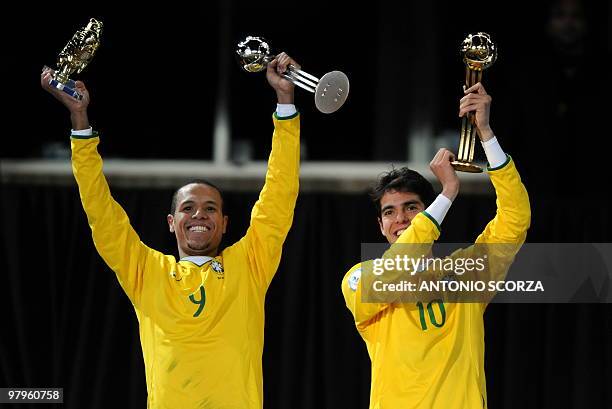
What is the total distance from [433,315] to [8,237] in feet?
8.07

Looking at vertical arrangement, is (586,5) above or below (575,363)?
above

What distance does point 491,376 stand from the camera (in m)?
4.68

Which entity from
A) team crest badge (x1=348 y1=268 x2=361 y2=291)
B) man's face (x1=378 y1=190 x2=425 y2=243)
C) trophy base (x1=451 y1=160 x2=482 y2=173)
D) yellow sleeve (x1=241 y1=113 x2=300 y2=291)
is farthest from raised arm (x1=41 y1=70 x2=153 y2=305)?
trophy base (x1=451 y1=160 x2=482 y2=173)

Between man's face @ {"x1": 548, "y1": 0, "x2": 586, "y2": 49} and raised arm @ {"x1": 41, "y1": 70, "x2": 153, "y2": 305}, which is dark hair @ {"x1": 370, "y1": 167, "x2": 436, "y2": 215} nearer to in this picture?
raised arm @ {"x1": 41, "y1": 70, "x2": 153, "y2": 305}

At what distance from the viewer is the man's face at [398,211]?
3.40 metres

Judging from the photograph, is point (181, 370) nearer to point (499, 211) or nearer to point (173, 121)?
point (499, 211)

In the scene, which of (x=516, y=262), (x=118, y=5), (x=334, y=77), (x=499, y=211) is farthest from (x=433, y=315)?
(x=118, y=5)

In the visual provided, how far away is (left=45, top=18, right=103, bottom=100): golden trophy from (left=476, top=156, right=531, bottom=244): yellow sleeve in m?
1.25

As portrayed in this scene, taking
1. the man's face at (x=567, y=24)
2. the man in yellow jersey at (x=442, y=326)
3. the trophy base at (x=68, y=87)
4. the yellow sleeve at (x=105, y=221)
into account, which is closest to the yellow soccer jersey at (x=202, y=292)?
the yellow sleeve at (x=105, y=221)

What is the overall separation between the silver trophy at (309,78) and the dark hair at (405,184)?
1.00ft

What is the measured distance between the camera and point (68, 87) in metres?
3.34

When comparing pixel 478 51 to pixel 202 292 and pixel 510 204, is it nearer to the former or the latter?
pixel 510 204

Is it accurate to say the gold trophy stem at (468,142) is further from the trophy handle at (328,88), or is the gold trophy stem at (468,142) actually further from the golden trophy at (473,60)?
the trophy handle at (328,88)

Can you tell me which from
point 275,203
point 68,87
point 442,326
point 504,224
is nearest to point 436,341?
point 442,326
